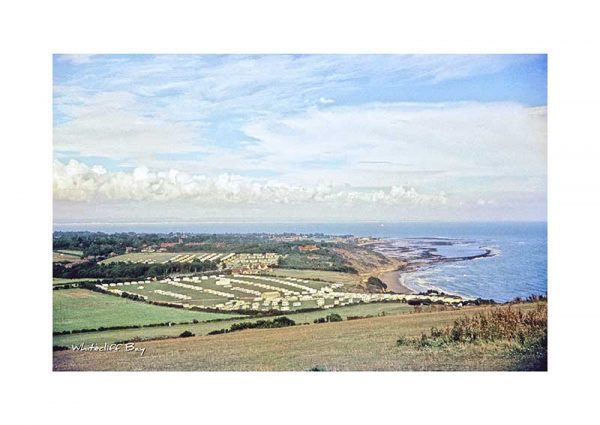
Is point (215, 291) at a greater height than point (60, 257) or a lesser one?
lesser

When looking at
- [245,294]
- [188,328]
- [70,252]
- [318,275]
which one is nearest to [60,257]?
[70,252]

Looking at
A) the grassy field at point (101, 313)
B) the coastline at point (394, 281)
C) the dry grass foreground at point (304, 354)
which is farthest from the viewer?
the coastline at point (394, 281)

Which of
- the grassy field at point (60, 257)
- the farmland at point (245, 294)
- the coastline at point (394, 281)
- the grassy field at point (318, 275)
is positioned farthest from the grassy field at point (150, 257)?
the coastline at point (394, 281)

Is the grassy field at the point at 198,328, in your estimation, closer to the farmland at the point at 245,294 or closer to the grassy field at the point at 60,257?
the farmland at the point at 245,294

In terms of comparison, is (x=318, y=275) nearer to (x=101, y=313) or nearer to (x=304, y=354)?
(x=304, y=354)
